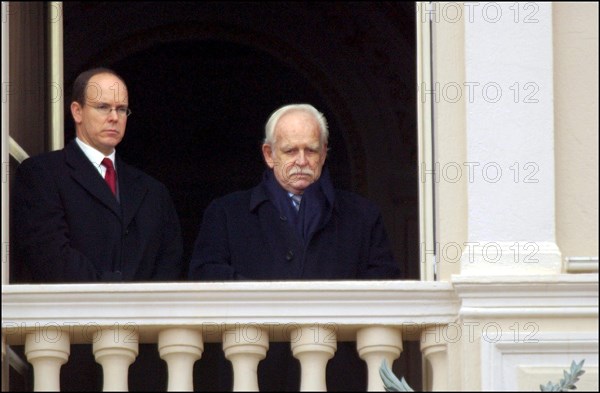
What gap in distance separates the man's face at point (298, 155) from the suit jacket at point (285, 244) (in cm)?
8

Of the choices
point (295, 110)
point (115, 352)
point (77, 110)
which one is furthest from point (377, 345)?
point (77, 110)

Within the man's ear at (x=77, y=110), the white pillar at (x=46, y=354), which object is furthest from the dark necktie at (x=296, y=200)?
the white pillar at (x=46, y=354)

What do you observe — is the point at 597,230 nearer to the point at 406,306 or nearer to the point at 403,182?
the point at 406,306

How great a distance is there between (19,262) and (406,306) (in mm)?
1800

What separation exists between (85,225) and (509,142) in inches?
71.9

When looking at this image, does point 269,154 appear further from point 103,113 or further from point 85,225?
point 85,225

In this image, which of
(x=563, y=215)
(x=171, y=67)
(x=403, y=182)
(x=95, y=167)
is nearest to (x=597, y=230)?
(x=563, y=215)

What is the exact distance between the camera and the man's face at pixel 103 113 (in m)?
9.65

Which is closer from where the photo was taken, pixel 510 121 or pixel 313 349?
pixel 313 349

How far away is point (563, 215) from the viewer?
876 cm

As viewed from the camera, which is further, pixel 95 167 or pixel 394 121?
pixel 394 121

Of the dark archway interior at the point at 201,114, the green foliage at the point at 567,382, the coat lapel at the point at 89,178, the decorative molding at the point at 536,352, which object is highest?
the dark archway interior at the point at 201,114

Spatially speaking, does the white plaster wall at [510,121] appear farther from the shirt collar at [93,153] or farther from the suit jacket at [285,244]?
the shirt collar at [93,153]

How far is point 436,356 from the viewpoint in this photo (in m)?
8.70
